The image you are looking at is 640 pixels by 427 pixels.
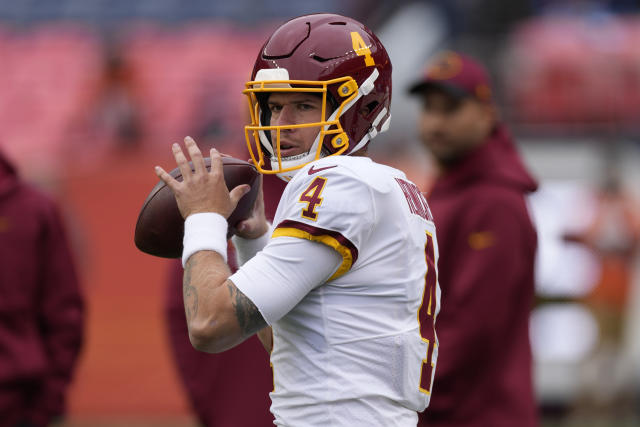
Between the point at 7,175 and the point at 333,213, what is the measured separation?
2.45 metres

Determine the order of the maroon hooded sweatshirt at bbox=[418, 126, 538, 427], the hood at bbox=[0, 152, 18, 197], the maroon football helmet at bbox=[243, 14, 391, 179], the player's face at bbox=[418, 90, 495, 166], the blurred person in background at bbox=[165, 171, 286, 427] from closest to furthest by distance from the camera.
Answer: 1. the maroon football helmet at bbox=[243, 14, 391, 179]
2. the blurred person in background at bbox=[165, 171, 286, 427]
3. the maroon hooded sweatshirt at bbox=[418, 126, 538, 427]
4. the player's face at bbox=[418, 90, 495, 166]
5. the hood at bbox=[0, 152, 18, 197]

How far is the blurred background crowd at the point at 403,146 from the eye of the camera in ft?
24.1

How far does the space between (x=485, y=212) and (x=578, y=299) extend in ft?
13.1

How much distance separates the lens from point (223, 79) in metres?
10.9

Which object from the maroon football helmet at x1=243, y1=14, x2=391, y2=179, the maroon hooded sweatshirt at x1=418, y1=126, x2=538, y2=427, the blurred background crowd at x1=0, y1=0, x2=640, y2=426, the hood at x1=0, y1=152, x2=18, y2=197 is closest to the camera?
the maroon football helmet at x1=243, y1=14, x2=391, y2=179

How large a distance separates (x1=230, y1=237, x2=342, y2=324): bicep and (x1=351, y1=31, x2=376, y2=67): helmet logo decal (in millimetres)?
523

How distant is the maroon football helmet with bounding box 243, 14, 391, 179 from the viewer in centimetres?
238

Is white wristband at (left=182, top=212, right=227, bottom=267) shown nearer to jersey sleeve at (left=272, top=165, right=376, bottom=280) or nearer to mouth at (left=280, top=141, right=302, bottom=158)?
jersey sleeve at (left=272, top=165, right=376, bottom=280)

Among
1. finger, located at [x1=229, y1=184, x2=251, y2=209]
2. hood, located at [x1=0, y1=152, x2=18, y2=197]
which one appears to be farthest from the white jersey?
hood, located at [x1=0, y1=152, x2=18, y2=197]

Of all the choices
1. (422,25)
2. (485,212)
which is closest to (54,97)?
(422,25)

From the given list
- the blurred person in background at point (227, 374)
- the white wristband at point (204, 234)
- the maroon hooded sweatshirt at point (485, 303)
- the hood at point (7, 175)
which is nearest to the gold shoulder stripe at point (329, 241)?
the white wristband at point (204, 234)

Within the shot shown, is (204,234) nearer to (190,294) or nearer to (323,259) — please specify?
(190,294)

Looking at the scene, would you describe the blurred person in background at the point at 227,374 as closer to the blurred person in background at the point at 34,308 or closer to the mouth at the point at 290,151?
the blurred person in background at the point at 34,308

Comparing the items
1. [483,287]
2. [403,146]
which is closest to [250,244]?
[483,287]
